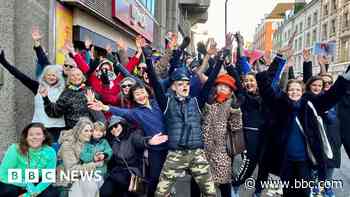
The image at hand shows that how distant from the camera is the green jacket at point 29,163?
341cm

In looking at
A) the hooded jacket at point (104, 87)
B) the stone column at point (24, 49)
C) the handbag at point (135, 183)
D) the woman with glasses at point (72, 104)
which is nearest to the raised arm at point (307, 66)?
the hooded jacket at point (104, 87)

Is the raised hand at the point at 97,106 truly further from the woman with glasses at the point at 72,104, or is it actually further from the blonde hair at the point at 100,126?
the woman with glasses at the point at 72,104

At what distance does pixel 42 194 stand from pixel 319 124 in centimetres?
296

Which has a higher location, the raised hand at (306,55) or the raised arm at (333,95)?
the raised hand at (306,55)

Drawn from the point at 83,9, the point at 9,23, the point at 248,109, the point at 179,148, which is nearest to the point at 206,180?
the point at 179,148

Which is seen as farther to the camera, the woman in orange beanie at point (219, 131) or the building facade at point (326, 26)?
the building facade at point (326, 26)

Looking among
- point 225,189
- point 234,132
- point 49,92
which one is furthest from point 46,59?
point 225,189

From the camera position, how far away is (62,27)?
7.00m

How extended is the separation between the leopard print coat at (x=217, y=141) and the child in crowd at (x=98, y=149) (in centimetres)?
110

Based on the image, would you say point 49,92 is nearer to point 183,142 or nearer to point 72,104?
point 72,104

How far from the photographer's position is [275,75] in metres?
3.96

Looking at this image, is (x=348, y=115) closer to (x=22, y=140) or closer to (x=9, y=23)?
(x=22, y=140)

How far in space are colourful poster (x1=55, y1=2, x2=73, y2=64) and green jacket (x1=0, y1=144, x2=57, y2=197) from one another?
134 inches

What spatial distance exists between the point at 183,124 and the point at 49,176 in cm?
144
